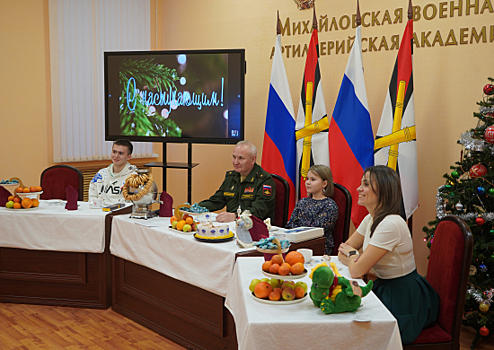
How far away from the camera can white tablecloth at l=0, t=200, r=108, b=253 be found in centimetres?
335

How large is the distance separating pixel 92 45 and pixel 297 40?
2274 millimetres

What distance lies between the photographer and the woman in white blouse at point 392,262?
2.01 metres

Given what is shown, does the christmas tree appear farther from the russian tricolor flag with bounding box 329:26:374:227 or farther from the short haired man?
the short haired man

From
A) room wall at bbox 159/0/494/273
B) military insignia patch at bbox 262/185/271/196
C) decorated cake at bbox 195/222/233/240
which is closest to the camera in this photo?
decorated cake at bbox 195/222/233/240

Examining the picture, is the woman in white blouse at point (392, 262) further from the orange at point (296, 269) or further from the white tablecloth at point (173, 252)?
the white tablecloth at point (173, 252)

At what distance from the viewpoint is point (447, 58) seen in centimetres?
382

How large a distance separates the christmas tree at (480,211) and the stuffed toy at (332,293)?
160 centimetres

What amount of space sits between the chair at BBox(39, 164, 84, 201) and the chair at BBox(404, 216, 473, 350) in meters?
3.25

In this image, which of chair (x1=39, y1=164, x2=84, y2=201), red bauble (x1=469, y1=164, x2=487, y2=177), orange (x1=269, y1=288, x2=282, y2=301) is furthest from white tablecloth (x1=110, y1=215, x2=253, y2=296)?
red bauble (x1=469, y1=164, x2=487, y2=177)

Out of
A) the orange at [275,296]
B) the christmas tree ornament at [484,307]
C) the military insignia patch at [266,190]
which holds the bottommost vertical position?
the christmas tree ornament at [484,307]

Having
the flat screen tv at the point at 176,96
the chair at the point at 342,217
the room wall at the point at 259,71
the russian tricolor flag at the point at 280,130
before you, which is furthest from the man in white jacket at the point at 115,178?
the chair at the point at 342,217

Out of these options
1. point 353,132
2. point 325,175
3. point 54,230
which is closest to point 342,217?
point 325,175

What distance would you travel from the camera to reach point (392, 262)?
2070mm

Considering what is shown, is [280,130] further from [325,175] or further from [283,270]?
[283,270]
